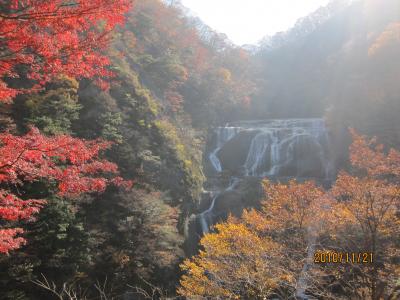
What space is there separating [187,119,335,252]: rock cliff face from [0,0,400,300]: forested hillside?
5.1 inches

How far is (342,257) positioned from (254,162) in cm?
1837

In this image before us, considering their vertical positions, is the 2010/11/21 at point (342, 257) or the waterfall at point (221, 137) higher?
the waterfall at point (221, 137)

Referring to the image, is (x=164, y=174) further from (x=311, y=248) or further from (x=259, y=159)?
(x=259, y=159)

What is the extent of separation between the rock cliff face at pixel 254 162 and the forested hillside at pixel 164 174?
0.42 ft

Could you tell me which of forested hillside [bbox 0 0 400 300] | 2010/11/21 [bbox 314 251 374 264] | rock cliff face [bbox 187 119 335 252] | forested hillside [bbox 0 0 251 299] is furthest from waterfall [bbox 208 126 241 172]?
2010/11/21 [bbox 314 251 374 264]

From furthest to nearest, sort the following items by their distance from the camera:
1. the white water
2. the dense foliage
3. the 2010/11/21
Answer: the white water, the 2010/11/21, the dense foliage

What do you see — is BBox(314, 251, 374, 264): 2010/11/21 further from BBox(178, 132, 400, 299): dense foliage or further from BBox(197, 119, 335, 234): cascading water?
BBox(197, 119, 335, 234): cascading water

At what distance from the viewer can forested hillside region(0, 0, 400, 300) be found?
22.1 ft

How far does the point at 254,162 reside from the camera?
28641 millimetres

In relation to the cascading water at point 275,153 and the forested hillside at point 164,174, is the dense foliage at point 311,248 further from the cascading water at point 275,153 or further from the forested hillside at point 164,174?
the cascading water at point 275,153

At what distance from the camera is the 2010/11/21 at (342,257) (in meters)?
9.52

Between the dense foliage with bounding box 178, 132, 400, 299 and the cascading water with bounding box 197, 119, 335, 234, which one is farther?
the cascading water with bounding box 197, 119, 335, 234

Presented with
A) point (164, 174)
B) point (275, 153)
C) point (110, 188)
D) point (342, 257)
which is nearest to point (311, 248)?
point (342, 257)

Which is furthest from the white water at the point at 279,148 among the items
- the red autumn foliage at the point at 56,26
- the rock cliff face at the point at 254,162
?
the red autumn foliage at the point at 56,26
